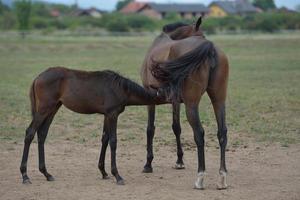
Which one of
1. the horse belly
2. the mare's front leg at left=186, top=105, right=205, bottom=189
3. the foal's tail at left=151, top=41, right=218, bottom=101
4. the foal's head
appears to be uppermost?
the foal's head

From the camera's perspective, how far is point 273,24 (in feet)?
228

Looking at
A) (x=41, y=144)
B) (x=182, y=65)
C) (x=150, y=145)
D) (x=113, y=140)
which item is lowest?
(x=150, y=145)

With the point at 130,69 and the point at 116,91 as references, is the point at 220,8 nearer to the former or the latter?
the point at 130,69

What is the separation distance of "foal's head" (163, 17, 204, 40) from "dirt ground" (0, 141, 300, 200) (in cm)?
200

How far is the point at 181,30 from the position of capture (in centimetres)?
977

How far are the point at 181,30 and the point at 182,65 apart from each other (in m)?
1.89

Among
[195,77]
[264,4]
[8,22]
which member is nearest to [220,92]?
[195,77]

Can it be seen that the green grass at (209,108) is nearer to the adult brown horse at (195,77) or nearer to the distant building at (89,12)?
the adult brown horse at (195,77)

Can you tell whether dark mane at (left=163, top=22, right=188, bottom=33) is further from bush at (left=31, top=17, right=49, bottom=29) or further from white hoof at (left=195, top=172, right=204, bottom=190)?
bush at (left=31, top=17, right=49, bottom=29)

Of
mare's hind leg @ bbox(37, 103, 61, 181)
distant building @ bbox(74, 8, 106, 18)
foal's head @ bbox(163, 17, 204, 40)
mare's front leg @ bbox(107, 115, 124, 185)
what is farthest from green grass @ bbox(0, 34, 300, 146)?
distant building @ bbox(74, 8, 106, 18)

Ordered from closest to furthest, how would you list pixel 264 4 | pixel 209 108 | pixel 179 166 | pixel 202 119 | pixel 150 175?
pixel 150 175
pixel 179 166
pixel 202 119
pixel 209 108
pixel 264 4

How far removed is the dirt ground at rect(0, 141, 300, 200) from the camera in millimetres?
7797

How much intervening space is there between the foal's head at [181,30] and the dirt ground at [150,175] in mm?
1998

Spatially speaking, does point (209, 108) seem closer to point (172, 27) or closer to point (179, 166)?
point (172, 27)
